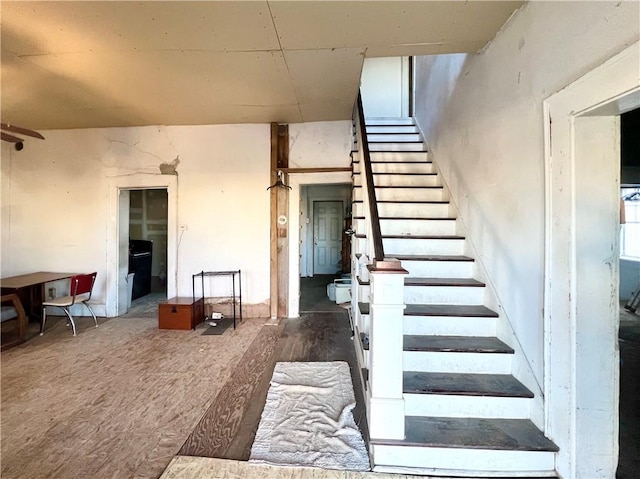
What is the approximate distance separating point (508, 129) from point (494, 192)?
447 mm

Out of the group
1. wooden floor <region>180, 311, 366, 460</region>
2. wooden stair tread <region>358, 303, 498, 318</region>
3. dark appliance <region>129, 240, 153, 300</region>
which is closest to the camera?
wooden floor <region>180, 311, 366, 460</region>

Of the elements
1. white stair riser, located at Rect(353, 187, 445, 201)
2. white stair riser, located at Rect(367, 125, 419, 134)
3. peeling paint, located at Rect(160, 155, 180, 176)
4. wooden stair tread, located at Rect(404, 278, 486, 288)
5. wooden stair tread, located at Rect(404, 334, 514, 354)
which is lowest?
wooden stair tread, located at Rect(404, 334, 514, 354)

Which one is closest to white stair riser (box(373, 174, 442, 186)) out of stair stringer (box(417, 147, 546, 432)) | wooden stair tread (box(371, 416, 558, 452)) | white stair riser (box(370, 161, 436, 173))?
white stair riser (box(370, 161, 436, 173))

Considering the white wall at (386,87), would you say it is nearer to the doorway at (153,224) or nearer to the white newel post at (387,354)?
the white newel post at (387,354)

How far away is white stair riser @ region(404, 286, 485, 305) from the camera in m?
2.22

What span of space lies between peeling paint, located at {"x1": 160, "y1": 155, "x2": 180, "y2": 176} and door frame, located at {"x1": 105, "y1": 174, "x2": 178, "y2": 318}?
0.21 ft

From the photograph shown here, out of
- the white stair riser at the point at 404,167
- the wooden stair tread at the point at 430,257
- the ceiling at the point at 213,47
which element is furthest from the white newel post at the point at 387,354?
the white stair riser at the point at 404,167

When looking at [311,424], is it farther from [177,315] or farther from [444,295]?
[177,315]

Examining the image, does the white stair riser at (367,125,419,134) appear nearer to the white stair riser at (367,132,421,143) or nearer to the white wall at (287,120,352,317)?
the white stair riser at (367,132,421,143)

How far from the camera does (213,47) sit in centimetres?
222

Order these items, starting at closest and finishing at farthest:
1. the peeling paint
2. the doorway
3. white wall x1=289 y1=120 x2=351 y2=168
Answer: white wall x1=289 y1=120 x2=351 y2=168
the peeling paint
the doorway

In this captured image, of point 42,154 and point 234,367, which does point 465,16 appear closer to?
point 234,367

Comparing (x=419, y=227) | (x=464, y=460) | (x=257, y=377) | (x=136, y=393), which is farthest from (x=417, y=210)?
(x=136, y=393)

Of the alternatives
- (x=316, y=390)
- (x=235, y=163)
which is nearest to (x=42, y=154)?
(x=235, y=163)
